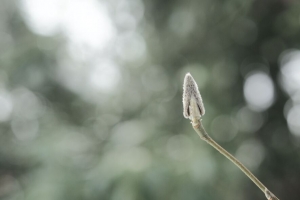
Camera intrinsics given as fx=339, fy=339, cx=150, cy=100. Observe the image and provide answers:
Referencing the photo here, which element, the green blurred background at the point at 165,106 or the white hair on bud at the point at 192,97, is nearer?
the white hair on bud at the point at 192,97

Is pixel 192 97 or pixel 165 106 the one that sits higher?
pixel 165 106

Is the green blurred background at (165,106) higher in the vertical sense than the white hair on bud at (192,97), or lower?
higher

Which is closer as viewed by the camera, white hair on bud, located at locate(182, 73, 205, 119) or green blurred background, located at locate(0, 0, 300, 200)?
white hair on bud, located at locate(182, 73, 205, 119)

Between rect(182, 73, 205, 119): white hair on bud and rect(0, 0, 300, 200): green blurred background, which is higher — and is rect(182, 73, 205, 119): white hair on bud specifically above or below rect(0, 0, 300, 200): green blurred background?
below

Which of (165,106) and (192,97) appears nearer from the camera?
(192,97)
